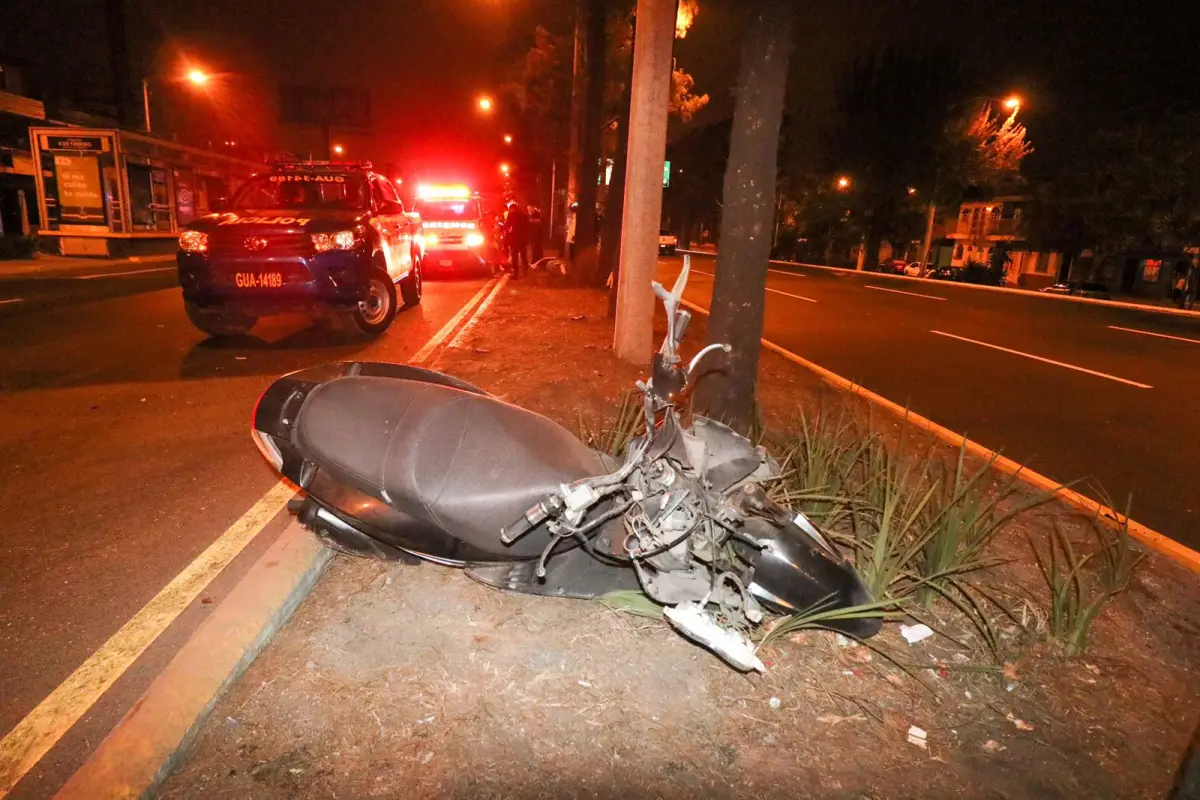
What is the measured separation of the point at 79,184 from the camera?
21.2m

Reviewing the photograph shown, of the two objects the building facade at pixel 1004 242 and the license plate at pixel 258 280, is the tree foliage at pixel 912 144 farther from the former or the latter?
the license plate at pixel 258 280

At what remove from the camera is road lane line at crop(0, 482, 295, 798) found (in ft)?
7.98

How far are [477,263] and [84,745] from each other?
1778 cm

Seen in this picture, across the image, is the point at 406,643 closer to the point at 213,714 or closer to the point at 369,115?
the point at 213,714

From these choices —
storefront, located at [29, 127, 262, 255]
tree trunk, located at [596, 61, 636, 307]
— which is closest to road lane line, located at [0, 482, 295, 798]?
tree trunk, located at [596, 61, 636, 307]

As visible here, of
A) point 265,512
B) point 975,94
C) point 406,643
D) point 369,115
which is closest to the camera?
point 406,643

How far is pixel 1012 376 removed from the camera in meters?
9.55

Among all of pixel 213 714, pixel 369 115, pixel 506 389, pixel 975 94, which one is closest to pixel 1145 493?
pixel 506 389

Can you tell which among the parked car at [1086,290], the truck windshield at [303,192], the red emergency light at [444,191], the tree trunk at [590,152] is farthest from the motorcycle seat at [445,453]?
the parked car at [1086,290]

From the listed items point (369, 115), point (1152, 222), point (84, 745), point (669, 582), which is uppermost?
point (369, 115)

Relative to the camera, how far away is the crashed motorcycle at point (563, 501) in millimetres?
2461

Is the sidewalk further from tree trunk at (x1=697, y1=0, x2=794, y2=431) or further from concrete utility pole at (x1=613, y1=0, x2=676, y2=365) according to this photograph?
tree trunk at (x1=697, y1=0, x2=794, y2=431)

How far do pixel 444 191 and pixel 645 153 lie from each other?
48.8ft

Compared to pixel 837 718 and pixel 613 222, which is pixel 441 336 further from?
pixel 837 718
